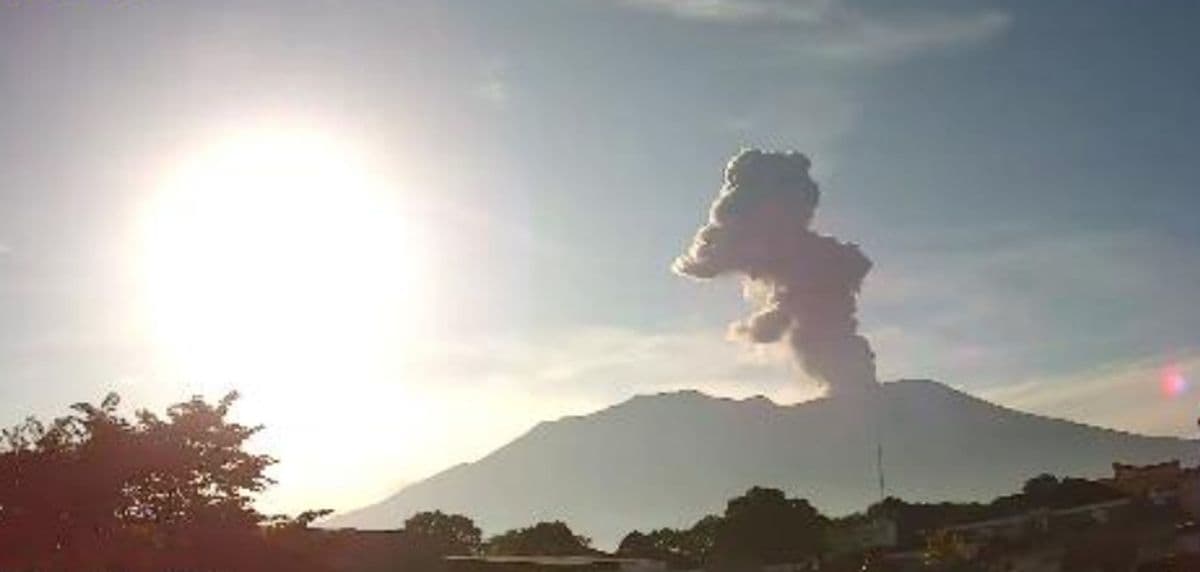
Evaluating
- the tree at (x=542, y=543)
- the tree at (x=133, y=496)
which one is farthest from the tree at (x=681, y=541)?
the tree at (x=133, y=496)

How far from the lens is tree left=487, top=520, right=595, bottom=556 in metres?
84.2

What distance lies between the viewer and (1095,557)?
191 ft

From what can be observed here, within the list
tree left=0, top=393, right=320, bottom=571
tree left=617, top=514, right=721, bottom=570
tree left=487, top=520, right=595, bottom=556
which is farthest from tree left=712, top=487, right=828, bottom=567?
tree left=0, top=393, right=320, bottom=571

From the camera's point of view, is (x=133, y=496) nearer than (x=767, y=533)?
Yes

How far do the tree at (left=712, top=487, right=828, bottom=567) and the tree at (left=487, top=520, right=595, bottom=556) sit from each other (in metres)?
10.5

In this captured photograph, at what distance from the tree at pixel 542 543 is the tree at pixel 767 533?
1054 cm

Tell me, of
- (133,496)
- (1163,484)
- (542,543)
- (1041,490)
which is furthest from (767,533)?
(133,496)

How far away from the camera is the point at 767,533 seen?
86188 millimetres

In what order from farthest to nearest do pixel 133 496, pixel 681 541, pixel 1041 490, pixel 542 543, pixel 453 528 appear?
pixel 681 541 < pixel 453 528 < pixel 1041 490 < pixel 542 543 < pixel 133 496

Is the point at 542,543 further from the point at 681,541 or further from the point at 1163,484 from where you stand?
the point at 1163,484

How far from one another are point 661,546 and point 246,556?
251ft

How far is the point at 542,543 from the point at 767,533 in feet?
55.0

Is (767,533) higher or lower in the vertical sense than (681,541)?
lower

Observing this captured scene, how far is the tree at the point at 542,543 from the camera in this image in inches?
3315
